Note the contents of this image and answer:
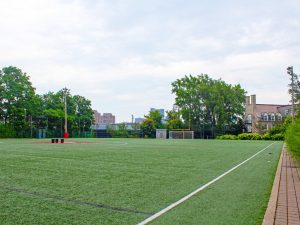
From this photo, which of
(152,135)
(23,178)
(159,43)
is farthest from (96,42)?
(152,135)

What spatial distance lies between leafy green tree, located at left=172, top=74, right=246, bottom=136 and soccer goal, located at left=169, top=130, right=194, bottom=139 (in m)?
2.70

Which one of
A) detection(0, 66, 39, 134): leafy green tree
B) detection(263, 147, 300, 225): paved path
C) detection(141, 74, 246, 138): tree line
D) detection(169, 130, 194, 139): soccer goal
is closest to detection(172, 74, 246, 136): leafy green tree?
detection(141, 74, 246, 138): tree line

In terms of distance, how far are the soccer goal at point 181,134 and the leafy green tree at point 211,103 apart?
2703 mm

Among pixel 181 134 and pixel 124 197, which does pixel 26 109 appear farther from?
pixel 124 197

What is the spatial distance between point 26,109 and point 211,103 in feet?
101

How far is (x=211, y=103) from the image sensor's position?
51875 mm

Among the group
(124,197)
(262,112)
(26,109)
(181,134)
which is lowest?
(181,134)

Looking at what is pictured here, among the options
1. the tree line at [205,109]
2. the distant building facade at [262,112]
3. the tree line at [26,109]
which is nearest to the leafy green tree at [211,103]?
the tree line at [205,109]

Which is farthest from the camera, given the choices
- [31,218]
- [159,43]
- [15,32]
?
[159,43]

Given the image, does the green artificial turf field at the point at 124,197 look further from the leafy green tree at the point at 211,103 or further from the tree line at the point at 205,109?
the leafy green tree at the point at 211,103

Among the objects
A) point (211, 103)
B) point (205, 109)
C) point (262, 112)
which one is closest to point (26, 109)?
point (205, 109)

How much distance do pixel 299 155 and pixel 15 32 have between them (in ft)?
53.0

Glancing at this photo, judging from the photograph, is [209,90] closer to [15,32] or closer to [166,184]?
[15,32]

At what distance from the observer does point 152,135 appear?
53.4 meters
